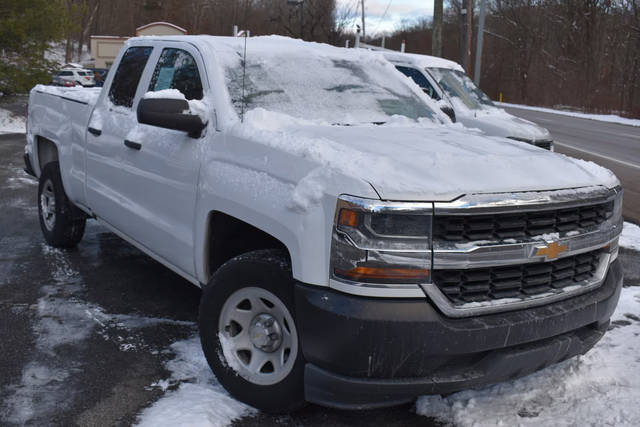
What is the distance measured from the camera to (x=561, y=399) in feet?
11.5

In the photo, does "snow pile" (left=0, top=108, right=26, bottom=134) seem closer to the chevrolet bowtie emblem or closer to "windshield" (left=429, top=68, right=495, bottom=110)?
"windshield" (left=429, top=68, right=495, bottom=110)

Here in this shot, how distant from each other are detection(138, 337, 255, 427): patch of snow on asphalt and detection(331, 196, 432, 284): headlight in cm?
106

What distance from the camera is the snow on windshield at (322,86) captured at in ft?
13.0

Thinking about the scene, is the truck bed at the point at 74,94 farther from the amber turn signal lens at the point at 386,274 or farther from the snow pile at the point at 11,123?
the snow pile at the point at 11,123

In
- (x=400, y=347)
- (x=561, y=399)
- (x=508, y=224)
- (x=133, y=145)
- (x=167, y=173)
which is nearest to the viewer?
(x=400, y=347)

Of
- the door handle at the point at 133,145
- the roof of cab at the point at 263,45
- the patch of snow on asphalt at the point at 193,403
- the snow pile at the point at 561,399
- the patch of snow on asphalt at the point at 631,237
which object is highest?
the roof of cab at the point at 263,45

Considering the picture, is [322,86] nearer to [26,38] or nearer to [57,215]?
[57,215]

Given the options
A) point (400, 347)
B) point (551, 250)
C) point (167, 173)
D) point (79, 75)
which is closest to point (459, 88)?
point (167, 173)

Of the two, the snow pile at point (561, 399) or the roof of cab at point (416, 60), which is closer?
the snow pile at point (561, 399)

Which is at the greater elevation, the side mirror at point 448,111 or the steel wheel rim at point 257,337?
the side mirror at point 448,111

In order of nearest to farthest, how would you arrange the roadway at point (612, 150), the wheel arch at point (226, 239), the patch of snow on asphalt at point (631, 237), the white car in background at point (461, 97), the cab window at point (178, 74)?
the wheel arch at point (226, 239), the cab window at point (178, 74), the patch of snow on asphalt at point (631, 237), the white car in background at point (461, 97), the roadway at point (612, 150)

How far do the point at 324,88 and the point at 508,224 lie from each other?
70.5 inches

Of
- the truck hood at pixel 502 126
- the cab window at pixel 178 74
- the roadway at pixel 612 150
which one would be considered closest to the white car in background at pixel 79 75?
the roadway at pixel 612 150

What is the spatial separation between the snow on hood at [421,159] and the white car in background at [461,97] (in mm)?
5412
